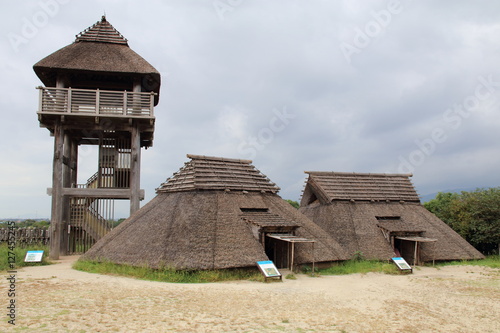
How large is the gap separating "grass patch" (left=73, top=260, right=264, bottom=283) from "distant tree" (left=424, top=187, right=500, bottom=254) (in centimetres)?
1766

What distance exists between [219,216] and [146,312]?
24.7ft

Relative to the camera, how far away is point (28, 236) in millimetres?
24547

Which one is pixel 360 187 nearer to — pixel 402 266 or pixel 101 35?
pixel 402 266

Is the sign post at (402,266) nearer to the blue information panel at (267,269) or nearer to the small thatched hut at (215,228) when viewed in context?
the small thatched hut at (215,228)

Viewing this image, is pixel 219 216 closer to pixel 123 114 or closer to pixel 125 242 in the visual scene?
pixel 125 242

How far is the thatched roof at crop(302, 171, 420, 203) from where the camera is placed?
25.1m

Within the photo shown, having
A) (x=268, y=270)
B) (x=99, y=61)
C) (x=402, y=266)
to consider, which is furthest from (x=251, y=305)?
(x=99, y=61)

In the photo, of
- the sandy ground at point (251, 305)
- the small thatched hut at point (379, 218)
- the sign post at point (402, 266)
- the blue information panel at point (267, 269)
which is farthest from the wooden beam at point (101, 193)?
the sign post at point (402, 266)

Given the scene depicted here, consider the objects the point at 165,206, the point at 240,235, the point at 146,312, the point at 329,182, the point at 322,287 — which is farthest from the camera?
the point at 329,182

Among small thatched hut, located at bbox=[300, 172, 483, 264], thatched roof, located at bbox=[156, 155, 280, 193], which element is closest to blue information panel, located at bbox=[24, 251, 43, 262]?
thatched roof, located at bbox=[156, 155, 280, 193]

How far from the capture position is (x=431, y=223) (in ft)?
78.1

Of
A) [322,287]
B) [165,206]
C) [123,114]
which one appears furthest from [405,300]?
[123,114]

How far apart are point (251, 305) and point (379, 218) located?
15385mm

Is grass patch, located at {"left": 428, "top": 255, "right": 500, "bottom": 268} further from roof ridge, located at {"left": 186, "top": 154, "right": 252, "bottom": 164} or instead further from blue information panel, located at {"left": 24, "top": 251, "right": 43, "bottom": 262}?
blue information panel, located at {"left": 24, "top": 251, "right": 43, "bottom": 262}
